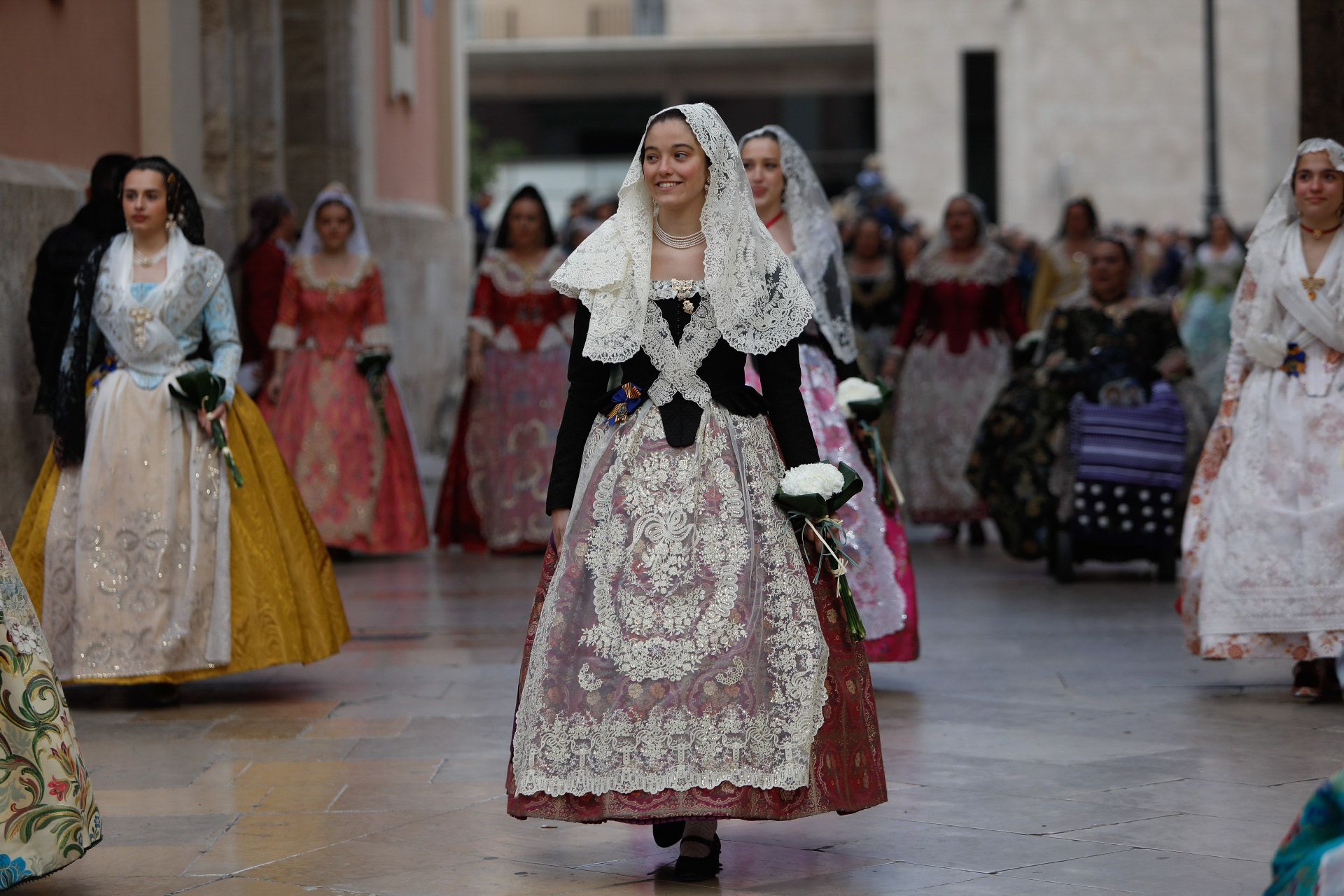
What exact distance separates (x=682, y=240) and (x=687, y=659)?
1.09 meters

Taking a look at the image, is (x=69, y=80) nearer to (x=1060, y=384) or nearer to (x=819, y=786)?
(x=1060, y=384)

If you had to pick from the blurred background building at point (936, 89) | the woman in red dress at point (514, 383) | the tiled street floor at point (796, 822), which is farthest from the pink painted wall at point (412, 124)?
the blurred background building at point (936, 89)

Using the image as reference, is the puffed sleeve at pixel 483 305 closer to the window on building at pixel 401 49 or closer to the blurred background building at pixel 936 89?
the window on building at pixel 401 49

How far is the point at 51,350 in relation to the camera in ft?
24.6

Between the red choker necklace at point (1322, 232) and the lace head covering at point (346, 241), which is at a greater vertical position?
the lace head covering at point (346, 241)

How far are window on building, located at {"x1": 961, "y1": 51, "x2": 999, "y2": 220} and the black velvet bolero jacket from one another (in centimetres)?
3175

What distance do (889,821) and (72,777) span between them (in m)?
2.18

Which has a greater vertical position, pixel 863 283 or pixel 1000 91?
pixel 1000 91

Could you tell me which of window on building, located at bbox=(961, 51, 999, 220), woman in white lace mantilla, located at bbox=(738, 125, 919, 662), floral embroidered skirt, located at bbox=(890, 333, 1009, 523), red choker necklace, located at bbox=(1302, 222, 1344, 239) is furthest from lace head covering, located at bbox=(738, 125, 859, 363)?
window on building, located at bbox=(961, 51, 999, 220)

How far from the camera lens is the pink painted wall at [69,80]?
359 inches

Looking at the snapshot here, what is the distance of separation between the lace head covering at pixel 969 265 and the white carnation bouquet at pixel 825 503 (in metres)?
7.67

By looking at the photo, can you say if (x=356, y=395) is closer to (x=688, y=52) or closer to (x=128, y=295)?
(x=128, y=295)

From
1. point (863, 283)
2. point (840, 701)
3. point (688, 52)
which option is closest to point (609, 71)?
point (688, 52)

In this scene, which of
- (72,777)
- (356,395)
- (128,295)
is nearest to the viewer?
(72,777)
